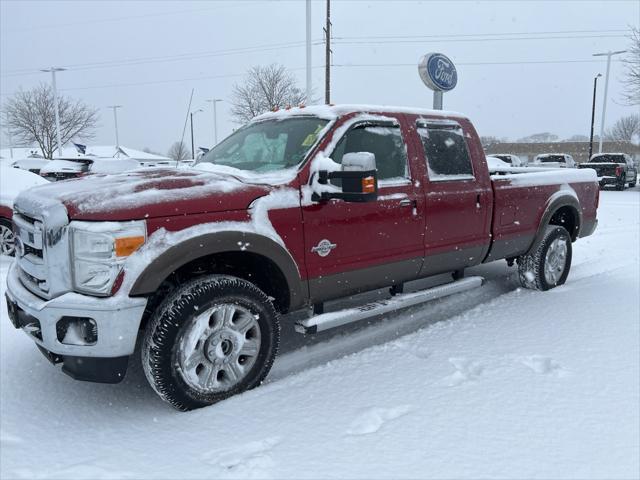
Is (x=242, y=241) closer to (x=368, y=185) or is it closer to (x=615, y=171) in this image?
(x=368, y=185)

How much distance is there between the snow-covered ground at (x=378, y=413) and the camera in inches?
100

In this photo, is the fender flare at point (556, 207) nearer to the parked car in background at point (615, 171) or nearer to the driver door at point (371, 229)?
the driver door at point (371, 229)

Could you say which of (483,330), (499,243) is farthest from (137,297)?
(499,243)

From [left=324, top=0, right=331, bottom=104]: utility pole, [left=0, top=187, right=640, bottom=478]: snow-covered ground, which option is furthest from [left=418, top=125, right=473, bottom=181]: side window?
[left=324, top=0, right=331, bottom=104]: utility pole

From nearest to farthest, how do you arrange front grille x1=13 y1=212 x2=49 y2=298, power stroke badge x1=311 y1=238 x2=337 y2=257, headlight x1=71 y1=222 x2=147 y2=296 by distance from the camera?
headlight x1=71 y1=222 x2=147 y2=296 → front grille x1=13 y1=212 x2=49 y2=298 → power stroke badge x1=311 y1=238 x2=337 y2=257

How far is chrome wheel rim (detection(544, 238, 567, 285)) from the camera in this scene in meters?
5.80

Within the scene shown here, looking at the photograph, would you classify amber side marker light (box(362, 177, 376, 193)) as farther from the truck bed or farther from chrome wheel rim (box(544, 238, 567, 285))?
chrome wheel rim (box(544, 238, 567, 285))

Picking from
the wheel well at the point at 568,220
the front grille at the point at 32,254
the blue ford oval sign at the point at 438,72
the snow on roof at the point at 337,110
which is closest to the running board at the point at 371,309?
the snow on roof at the point at 337,110

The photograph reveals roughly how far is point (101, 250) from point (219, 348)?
917 millimetres

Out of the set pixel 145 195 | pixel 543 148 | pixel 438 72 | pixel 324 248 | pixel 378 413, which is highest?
pixel 438 72

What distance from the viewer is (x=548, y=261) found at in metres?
5.85

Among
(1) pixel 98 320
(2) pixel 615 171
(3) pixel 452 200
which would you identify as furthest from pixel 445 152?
(2) pixel 615 171

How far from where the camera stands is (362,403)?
3168 millimetres

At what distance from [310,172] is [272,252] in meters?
0.64
